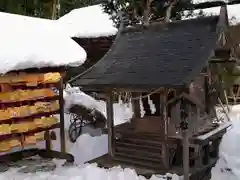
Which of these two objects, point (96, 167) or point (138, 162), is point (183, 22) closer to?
point (138, 162)

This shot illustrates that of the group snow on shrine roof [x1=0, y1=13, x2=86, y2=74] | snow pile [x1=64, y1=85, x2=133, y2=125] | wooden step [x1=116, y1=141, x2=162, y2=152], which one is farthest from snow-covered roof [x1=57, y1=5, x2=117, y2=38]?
wooden step [x1=116, y1=141, x2=162, y2=152]

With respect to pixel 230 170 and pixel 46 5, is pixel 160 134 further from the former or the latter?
pixel 46 5

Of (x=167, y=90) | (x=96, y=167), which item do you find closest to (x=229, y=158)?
(x=167, y=90)

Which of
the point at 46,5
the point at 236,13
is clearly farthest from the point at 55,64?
the point at 46,5

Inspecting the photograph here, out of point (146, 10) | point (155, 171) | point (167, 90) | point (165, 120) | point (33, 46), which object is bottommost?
point (155, 171)

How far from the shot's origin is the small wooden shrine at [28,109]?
8344 mm

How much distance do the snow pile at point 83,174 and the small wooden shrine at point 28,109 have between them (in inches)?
27.4

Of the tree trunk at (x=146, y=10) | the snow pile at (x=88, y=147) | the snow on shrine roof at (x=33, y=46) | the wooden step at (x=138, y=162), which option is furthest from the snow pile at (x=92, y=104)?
the wooden step at (x=138, y=162)

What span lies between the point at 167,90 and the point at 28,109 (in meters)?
3.51

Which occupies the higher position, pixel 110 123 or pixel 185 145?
pixel 110 123

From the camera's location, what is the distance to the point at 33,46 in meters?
8.57

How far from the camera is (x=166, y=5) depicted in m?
11.4

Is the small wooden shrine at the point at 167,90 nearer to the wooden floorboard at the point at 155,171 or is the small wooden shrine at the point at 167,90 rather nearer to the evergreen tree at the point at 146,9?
the wooden floorboard at the point at 155,171

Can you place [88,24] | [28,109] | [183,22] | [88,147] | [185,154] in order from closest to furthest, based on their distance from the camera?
[185,154] → [183,22] → [28,109] → [88,147] → [88,24]
